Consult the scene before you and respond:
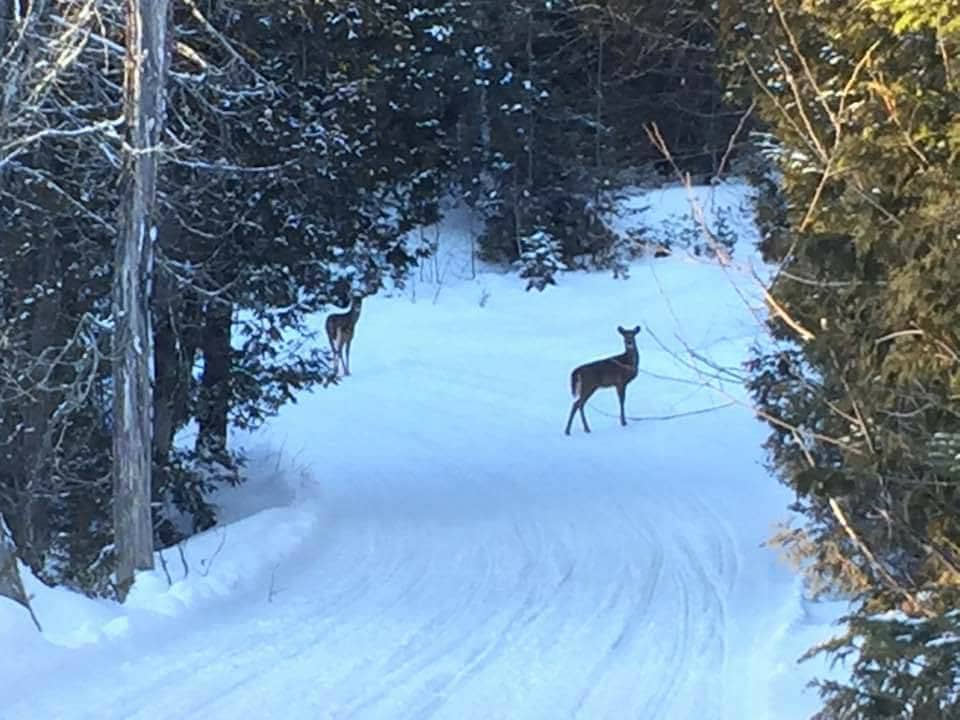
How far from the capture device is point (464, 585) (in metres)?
10.0

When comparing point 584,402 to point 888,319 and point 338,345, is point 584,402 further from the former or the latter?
point 888,319

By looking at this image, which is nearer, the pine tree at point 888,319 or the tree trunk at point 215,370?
the pine tree at point 888,319

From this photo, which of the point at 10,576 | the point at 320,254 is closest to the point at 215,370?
the point at 320,254

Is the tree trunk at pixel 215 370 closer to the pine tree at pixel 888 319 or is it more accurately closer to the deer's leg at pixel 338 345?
the pine tree at pixel 888 319

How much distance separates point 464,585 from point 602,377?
351 inches

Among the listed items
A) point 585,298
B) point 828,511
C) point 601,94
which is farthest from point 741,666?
point 601,94

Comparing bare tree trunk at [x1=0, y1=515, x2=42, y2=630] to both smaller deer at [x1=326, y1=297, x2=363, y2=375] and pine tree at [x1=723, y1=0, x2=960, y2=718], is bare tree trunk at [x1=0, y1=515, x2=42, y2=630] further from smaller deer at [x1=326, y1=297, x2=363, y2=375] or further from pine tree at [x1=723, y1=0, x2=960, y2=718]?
smaller deer at [x1=326, y1=297, x2=363, y2=375]

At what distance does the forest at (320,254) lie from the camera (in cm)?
533

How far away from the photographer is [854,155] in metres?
5.70

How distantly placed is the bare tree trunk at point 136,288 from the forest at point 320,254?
0.9 inches

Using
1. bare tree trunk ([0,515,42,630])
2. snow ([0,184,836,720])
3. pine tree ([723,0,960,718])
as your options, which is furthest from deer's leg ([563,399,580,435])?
pine tree ([723,0,960,718])

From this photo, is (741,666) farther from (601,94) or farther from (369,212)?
(601,94)

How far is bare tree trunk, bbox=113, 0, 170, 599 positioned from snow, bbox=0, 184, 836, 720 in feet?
1.71

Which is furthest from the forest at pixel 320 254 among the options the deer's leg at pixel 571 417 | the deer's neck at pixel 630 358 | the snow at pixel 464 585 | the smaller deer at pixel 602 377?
the deer's neck at pixel 630 358
